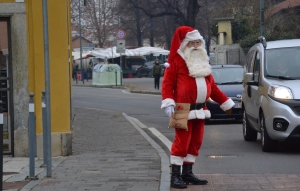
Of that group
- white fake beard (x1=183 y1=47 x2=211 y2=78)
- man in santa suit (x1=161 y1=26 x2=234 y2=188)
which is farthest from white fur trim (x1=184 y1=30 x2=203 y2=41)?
white fake beard (x1=183 y1=47 x2=211 y2=78)

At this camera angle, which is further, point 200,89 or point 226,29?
point 226,29

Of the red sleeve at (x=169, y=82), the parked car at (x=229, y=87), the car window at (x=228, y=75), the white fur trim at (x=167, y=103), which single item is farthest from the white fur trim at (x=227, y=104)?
the car window at (x=228, y=75)

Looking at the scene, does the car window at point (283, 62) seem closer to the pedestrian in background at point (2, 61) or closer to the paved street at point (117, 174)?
the paved street at point (117, 174)

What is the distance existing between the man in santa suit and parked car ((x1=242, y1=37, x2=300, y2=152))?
2.97 m

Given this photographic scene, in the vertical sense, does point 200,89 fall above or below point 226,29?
below

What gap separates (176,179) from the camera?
8328 millimetres

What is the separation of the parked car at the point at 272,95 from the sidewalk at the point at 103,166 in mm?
1755

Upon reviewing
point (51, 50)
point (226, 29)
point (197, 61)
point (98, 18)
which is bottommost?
point (197, 61)

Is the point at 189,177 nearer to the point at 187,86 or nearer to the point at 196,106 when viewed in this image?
the point at 196,106

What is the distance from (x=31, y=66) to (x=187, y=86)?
362cm

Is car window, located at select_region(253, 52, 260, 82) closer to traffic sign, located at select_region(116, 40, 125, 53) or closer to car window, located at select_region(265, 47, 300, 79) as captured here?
car window, located at select_region(265, 47, 300, 79)

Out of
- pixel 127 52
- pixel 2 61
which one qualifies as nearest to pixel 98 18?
pixel 127 52

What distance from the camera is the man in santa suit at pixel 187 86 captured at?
8.23 meters

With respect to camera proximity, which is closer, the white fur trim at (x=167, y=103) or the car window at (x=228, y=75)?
the white fur trim at (x=167, y=103)
